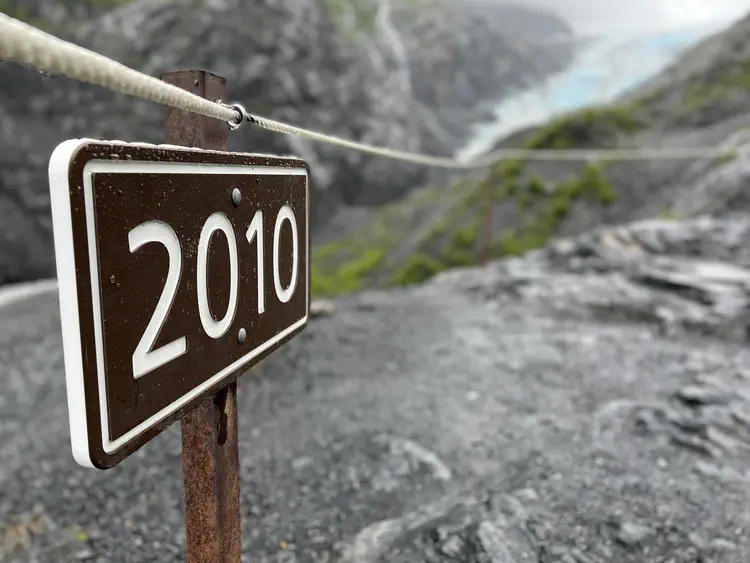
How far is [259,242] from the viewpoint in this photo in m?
1.05

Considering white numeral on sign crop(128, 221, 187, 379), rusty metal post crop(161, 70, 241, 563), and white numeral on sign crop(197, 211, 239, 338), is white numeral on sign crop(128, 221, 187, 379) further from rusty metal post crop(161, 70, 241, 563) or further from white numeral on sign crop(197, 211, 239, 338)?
rusty metal post crop(161, 70, 241, 563)

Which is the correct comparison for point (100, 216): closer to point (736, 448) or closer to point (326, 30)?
point (736, 448)

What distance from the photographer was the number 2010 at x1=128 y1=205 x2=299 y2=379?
2.41ft

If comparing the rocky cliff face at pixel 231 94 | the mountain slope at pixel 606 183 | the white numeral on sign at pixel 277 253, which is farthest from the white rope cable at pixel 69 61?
the rocky cliff face at pixel 231 94

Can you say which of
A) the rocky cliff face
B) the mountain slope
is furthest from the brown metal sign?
the rocky cliff face

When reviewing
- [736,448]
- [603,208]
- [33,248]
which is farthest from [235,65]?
[736,448]

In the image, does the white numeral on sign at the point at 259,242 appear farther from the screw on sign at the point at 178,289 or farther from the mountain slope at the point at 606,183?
the mountain slope at the point at 606,183

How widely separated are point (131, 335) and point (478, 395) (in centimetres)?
292

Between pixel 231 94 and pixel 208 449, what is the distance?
20177mm

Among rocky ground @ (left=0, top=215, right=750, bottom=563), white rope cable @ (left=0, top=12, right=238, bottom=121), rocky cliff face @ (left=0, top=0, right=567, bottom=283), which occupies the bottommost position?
rocky ground @ (left=0, top=215, right=750, bottom=563)

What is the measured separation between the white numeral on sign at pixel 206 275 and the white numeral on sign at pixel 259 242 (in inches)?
2.5

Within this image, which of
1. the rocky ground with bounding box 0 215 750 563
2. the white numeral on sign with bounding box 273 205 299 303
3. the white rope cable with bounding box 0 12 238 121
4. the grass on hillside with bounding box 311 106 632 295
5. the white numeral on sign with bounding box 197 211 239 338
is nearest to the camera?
the white rope cable with bounding box 0 12 238 121

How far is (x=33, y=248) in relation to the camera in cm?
1608

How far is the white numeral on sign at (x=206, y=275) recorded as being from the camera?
865 mm
